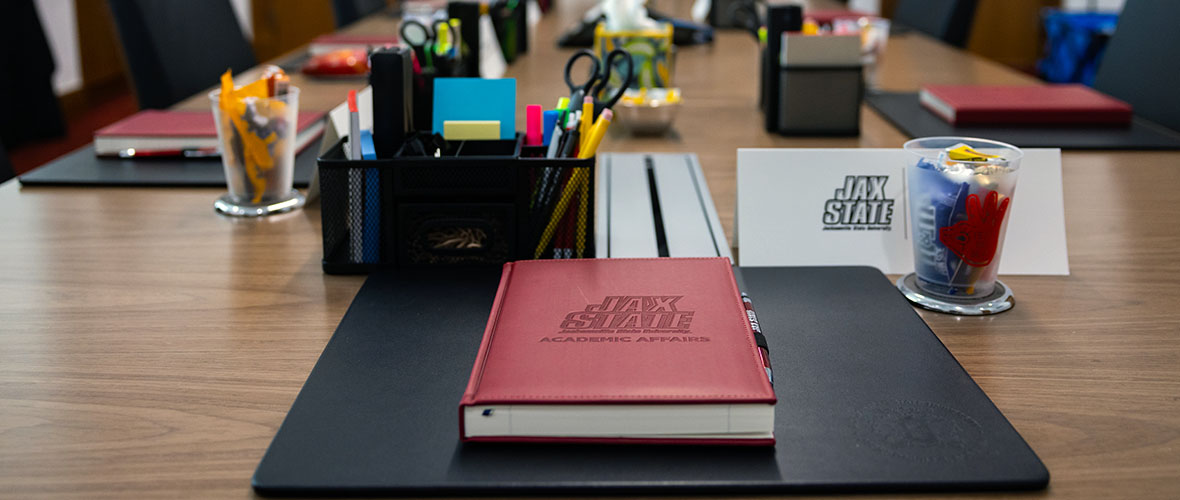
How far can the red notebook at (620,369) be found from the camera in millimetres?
527

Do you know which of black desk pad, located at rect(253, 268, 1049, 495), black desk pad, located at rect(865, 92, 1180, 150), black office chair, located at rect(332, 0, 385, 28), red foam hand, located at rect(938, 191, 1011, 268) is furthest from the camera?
black office chair, located at rect(332, 0, 385, 28)

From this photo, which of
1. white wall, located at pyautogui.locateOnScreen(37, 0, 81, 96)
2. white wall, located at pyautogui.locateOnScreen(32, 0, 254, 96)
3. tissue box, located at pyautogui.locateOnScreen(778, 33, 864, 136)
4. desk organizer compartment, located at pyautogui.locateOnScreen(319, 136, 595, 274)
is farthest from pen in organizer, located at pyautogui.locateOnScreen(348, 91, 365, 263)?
white wall, located at pyautogui.locateOnScreen(37, 0, 81, 96)

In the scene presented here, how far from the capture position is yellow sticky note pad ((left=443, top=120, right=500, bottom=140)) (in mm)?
869

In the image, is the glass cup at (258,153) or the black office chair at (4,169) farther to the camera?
the black office chair at (4,169)

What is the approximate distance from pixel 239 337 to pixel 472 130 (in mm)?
283

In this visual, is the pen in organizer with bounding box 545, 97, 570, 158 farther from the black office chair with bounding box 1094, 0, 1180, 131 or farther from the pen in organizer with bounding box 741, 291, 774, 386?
the black office chair with bounding box 1094, 0, 1180, 131

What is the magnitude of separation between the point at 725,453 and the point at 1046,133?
0.97 metres

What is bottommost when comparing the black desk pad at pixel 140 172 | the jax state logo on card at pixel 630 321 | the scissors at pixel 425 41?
the black desk pad at pixel 140 172

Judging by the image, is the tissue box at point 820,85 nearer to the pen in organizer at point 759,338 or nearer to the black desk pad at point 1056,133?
the black desk pad at point 1056,133

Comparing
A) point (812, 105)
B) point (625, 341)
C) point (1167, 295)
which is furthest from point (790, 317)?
point (812, 105)

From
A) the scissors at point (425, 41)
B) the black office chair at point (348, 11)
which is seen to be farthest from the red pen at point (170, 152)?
the black office chair at point (348, 11)

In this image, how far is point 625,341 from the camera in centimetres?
60

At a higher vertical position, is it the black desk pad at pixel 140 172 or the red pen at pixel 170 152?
the red pen at pixel 170 152

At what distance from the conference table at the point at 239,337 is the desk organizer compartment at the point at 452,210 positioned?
44 mm
